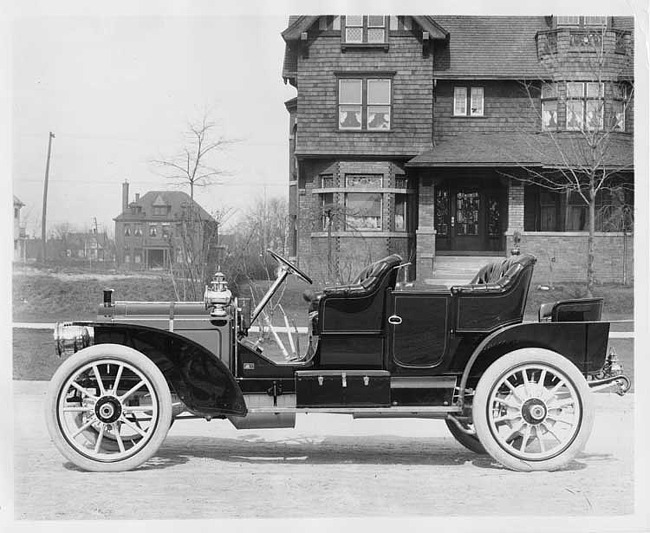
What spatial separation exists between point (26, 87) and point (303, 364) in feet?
12.7

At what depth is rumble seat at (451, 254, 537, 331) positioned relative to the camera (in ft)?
17.3

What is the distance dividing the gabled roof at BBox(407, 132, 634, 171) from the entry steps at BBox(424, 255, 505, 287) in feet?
5.79

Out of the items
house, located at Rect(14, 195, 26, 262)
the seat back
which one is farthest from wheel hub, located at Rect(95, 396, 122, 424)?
house, located at Rect(14, 195, 26, 262)

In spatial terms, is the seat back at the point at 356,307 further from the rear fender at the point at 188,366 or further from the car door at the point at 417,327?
the rear fender at the point at 188,366

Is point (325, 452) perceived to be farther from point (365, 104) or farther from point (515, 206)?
point (365, 104)

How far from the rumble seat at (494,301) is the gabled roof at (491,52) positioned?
41.0ft

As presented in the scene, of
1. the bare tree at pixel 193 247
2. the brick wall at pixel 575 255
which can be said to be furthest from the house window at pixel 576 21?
the bare tree at pixel 193 247

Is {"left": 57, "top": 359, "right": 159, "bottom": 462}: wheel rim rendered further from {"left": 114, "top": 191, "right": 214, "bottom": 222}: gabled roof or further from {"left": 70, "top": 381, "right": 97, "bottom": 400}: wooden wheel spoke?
{"left": 114, "top": 191, "right": 214, "bottom": 222}: gabled roof

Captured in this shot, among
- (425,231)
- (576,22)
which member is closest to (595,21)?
(576,22)

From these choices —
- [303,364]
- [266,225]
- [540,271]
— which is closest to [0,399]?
[303,364]

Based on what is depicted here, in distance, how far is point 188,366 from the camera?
5.14 metres

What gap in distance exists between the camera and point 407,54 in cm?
1709

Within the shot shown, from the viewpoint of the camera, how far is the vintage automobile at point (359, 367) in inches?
198

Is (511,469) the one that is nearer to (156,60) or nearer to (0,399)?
(0,399)
